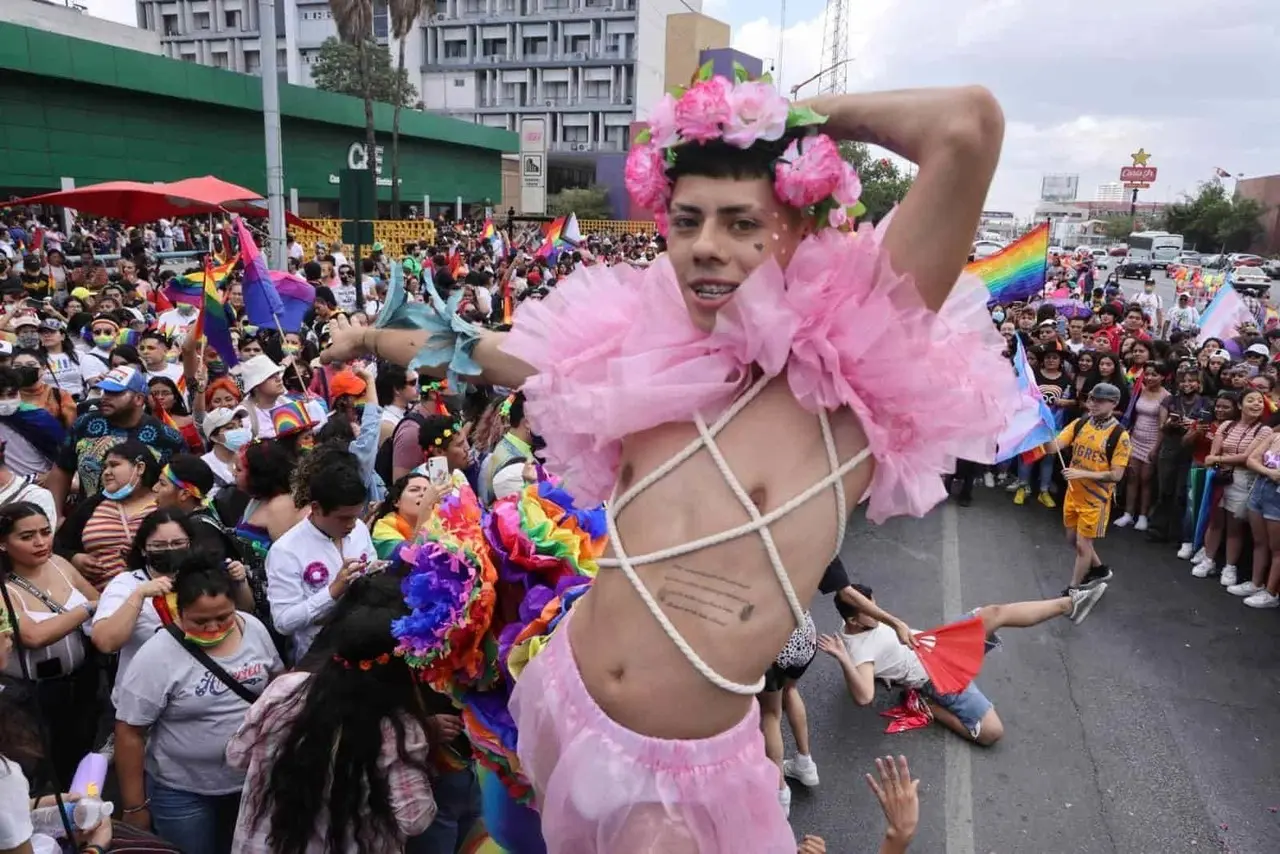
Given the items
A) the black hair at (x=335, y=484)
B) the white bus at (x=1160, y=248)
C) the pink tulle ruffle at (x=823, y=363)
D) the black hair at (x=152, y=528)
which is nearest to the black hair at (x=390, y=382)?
the black hair at (x=335, y=484)

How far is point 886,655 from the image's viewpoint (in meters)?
4.90

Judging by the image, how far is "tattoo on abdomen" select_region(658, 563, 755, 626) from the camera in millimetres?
1702

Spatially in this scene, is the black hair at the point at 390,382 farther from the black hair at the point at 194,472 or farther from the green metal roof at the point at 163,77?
the green metal roof at the point at 163,77

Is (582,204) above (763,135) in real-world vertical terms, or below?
above

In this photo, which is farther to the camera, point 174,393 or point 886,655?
point 174,393

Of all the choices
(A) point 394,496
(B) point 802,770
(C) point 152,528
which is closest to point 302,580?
(C) point 152,528

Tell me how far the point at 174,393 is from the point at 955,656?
551 centimetres

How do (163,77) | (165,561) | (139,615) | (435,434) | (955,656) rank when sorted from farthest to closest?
(163,77) < (435,434) < (955,656) < (165,561) < (139,615)

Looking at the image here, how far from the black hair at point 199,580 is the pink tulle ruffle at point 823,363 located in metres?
1.67

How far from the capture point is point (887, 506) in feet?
5.99

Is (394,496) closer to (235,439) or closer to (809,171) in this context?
(235,439)

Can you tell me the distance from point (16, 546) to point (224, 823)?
137 cm

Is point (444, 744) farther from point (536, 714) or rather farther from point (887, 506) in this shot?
point (887, 506)

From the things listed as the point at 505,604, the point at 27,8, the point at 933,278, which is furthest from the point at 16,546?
the point at 27,8
